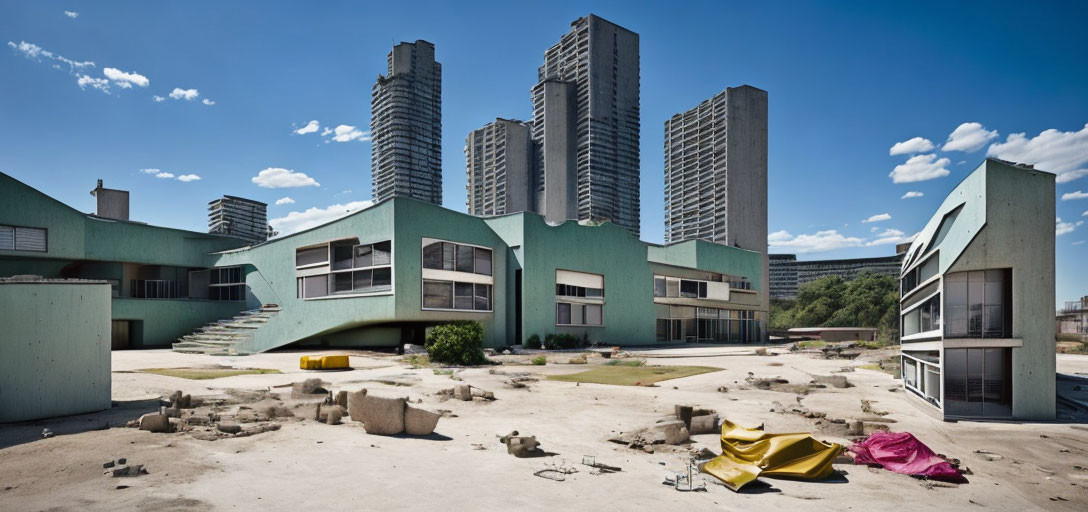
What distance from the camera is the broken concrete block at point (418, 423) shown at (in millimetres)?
9891

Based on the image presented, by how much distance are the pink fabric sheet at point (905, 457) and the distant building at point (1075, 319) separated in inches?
2790

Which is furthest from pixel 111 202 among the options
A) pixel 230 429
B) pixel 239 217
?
pixel 230 429

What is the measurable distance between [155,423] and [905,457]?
1115 cm

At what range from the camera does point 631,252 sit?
45.5 metres

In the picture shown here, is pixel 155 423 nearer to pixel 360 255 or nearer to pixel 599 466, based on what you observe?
pixel 599 466

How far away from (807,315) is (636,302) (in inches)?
1803

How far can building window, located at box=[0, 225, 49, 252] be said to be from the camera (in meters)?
31.0

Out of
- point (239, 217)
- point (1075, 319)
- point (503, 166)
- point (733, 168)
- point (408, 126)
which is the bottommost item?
point (1075, 319)

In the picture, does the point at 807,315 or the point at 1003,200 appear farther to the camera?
the point at 807,315

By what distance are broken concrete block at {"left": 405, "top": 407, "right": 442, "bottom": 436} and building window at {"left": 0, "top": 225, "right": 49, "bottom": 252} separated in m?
33.3

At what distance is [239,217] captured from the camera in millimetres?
59781

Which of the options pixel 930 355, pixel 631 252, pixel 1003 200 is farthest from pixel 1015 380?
pixel 631 252

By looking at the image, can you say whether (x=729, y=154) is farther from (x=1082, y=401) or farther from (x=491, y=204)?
(x=1082, y=401)

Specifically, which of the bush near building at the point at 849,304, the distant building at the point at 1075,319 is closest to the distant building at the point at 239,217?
the bush near building at the point at 849,304
